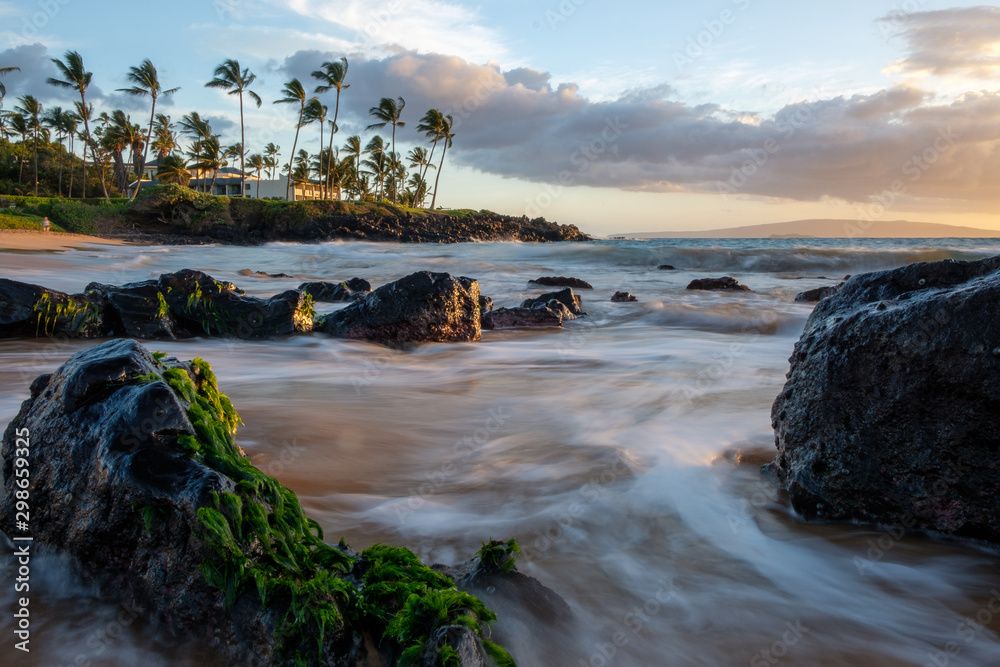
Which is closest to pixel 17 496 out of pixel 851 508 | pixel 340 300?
pixel 851 508

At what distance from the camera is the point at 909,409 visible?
2.29 m

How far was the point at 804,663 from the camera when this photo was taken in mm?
1803

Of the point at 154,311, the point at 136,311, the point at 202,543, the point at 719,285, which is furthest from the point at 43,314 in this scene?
the point at 719,285

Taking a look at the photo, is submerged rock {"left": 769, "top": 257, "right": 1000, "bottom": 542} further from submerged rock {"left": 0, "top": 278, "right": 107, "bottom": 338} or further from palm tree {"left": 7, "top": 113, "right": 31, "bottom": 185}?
palm tree {"left": 7, "top": 113, "right": 31, "bottom": 185}

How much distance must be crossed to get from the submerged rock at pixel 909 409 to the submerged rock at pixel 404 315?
4.51m

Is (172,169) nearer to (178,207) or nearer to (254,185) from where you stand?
(178,207)

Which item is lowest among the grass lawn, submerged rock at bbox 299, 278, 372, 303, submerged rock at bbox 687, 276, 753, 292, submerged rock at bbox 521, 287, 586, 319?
submerged rock at bbox 299, 278, 372, 303

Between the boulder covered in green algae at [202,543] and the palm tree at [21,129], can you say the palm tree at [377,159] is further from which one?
the boulder covered in green algae at [202,543]

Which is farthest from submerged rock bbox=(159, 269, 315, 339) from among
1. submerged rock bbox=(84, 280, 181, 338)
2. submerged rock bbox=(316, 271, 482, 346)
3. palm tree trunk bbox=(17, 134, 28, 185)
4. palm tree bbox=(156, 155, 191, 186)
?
palm tree trunk bbox=(17, 134, 28, 185)

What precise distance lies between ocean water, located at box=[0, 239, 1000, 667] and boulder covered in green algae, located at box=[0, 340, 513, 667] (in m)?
0.12

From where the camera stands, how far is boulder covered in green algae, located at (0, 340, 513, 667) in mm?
1511

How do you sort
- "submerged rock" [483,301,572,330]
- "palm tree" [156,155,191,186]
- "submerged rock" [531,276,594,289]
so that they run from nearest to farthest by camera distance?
"submerged rock" [483,301,572,330]
"submerged rock" [531,276,594,289]
"palm tree" [156,155,191,186]

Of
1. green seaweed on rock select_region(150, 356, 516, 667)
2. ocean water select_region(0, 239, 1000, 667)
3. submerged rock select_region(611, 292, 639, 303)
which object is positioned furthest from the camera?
submerged rock select_region(611, 292, 639, 303)

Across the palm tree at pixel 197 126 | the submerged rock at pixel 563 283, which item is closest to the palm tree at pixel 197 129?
the palm tree at pixel 197 126
